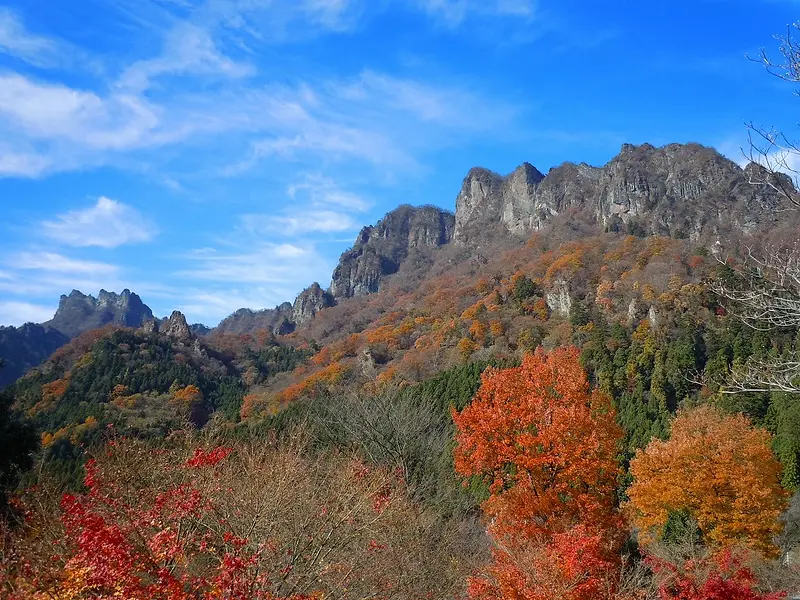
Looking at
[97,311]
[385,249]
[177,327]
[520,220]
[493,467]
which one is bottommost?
[493,467]

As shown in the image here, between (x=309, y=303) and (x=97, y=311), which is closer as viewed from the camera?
(x=309, y=303)

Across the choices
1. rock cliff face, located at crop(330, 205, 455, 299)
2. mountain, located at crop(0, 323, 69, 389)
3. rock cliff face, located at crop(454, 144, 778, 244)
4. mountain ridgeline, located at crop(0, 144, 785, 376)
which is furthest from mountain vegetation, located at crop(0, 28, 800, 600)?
rock cliff face, located at crop(330, 205, 455, 299)

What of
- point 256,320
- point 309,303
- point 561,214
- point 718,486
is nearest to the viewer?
point 718,486

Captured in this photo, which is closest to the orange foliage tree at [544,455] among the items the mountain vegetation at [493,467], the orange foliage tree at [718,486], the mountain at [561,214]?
the mountain vegetation at [493,467]

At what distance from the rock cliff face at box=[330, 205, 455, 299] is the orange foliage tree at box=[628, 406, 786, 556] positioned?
15013cm

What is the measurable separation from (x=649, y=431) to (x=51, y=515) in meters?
36.9

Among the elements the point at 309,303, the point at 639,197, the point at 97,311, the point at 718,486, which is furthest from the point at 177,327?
the point at 718,486

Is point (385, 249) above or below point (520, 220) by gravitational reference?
above

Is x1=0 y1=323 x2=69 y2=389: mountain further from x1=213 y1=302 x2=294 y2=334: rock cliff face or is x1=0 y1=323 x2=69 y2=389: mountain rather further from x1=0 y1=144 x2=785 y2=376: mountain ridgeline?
x1=213 y1=302 x2=294 y2=334: rock cliff face

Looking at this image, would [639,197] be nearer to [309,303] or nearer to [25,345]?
[309,303]

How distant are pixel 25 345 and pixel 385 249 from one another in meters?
110

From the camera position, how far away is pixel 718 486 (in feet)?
63.3

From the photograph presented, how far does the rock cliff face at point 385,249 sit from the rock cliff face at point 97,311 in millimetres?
68799

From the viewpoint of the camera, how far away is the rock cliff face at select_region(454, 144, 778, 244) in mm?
90000
